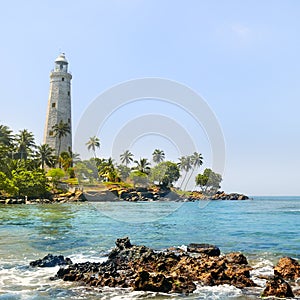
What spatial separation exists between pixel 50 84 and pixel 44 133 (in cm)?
1174

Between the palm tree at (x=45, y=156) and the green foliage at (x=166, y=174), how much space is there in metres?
34.4

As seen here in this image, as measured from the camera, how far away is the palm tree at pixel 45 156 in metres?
88.3

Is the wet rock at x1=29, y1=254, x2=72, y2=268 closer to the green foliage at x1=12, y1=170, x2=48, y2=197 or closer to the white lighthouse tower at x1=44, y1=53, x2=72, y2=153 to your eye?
the green foliage at x1=12, y1=170, x2=48, y2=197

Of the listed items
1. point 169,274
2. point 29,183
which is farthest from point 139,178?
point 169,274

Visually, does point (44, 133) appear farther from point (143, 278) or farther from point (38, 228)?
point (143, 278)

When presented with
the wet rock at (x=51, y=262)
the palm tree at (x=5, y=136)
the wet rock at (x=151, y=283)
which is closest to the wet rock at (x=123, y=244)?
the wet rock at (x=51, y=262)

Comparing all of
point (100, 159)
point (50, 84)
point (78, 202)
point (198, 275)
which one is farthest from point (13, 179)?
point (198, 275)

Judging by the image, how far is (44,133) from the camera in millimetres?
92625

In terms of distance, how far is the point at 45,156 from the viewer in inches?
3487

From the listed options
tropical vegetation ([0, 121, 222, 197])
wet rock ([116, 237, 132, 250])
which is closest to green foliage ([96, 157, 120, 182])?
tropical vegetation ([0, 121, 222, 197])

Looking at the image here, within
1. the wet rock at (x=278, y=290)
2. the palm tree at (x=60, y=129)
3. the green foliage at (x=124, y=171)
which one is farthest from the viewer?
the green foliage at (x=124, y=171)

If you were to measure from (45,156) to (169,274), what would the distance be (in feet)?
257

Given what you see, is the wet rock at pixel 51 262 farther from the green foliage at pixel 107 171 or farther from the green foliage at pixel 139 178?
the green foliage at pixel 139 178

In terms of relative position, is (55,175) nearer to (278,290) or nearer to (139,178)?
(139,178)
